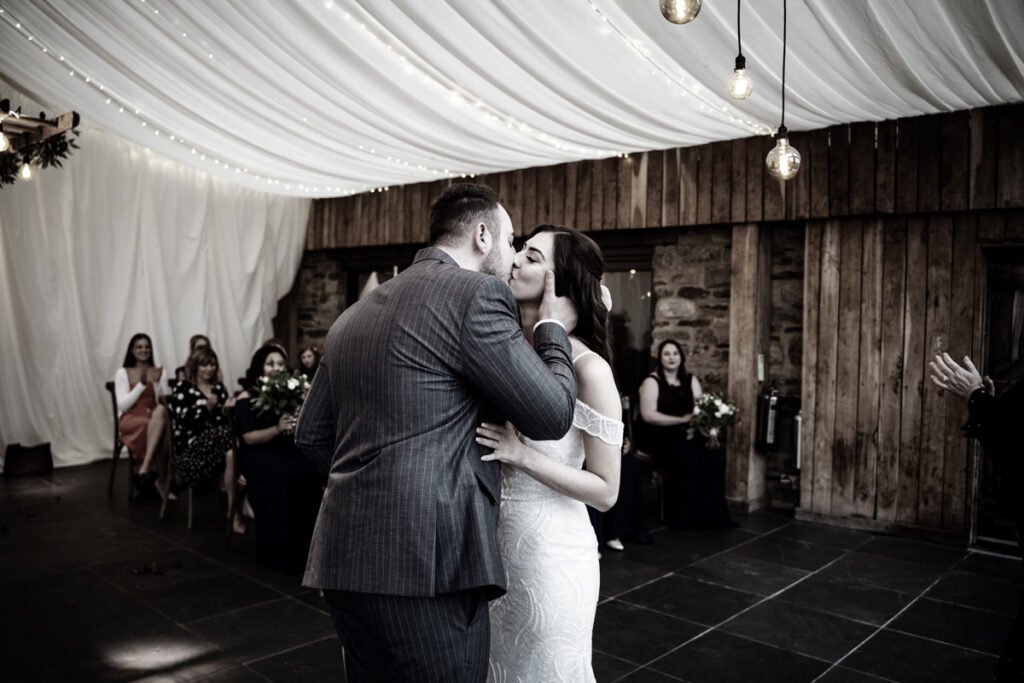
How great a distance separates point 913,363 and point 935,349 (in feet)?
0.61

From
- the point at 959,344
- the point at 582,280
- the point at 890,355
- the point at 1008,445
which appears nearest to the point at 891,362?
the point at 890,355

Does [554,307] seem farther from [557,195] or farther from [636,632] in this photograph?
[557,195]

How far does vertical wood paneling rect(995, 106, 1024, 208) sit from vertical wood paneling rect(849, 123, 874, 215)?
84cm

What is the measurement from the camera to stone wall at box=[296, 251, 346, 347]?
403 inches

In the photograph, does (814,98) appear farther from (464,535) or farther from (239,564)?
(239,564)

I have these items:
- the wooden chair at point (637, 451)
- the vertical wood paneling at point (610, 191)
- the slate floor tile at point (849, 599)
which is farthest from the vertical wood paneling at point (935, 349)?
the vertical wood paneling at point (610, 191)

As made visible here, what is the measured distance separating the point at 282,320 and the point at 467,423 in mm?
9728

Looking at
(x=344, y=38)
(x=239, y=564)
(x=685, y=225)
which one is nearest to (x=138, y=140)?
(x=344, y=38)

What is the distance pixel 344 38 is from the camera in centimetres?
457

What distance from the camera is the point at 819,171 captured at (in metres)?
6.14

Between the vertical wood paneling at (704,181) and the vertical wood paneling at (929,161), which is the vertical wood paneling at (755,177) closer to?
the vertical wood paneling at (704,181)

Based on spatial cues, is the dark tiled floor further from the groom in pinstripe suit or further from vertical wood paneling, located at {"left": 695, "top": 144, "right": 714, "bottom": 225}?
vertical wood paneling, located at {"left": 695, "top": 144, "right": 714, "bottom": 225}

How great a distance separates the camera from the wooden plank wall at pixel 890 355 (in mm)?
5688

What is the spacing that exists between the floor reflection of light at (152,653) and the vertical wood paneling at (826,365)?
16.0 ft
